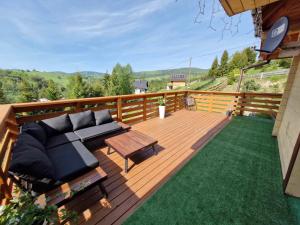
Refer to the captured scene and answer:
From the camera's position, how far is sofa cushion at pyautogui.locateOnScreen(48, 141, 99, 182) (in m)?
1.58

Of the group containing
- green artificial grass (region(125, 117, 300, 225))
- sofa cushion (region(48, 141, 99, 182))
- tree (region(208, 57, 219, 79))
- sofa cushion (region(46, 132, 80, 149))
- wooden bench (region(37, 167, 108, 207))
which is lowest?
green artificial grass (region(125, 117, 300, 225))

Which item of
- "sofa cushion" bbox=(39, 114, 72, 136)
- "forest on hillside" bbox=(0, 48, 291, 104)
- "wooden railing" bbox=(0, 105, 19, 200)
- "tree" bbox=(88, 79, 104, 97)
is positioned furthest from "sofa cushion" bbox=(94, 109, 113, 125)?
"tree" bbox=(88, 79, 104, 97)

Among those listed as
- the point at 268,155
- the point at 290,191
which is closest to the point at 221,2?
the point at 290,191

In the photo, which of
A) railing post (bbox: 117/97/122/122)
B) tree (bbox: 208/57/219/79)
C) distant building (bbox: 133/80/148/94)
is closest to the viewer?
railing post (bbox: 117/97/122/122)

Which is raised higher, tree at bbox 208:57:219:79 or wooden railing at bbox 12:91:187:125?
tree at bbox 208:57:219:79

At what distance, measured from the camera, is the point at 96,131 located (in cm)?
280

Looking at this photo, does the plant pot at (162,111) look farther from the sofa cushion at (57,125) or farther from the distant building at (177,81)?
the distant building at (177,81)

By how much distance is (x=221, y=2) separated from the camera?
4.23 feet

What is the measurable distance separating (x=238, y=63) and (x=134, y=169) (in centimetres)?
2683

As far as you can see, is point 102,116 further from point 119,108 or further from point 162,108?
point 162,108

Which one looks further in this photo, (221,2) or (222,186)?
(222,186)

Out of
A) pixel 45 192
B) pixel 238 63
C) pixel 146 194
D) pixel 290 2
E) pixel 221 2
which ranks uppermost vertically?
pixel 238 63

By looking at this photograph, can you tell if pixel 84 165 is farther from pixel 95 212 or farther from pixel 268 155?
pixel 268 155

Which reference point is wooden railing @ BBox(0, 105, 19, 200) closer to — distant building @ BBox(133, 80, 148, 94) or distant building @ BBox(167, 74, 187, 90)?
distant building @ BBox(133, 80, 148, 94)
